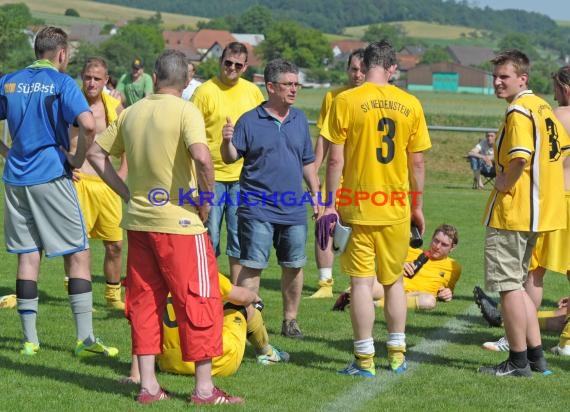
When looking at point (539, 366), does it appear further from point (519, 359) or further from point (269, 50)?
point (269, 50)


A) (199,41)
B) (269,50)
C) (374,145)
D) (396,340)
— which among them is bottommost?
(269,50)

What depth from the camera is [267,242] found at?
26.5 ft

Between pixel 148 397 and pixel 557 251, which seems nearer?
pixel 148 397

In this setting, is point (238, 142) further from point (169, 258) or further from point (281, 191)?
point (169, 258)

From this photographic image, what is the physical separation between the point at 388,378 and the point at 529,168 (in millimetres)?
1725

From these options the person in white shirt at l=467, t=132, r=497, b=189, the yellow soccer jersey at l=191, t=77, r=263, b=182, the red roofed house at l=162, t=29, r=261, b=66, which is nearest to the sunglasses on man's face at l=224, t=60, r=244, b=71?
the yellow soccer jersey at l=191, t=77, r=263, b=182

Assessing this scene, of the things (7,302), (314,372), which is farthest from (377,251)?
(7,302)

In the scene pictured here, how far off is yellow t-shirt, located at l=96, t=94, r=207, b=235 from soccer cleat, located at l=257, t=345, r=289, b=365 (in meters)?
1.54

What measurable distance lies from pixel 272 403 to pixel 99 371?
142cm

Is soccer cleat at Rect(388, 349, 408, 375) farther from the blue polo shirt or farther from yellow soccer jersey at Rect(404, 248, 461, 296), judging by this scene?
yellow soccer jersey at Rect(404, 248, 461, 296)

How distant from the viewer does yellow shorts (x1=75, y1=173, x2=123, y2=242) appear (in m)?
9.35

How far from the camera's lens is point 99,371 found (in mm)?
6961

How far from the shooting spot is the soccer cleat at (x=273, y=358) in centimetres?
729

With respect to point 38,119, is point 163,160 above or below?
below
